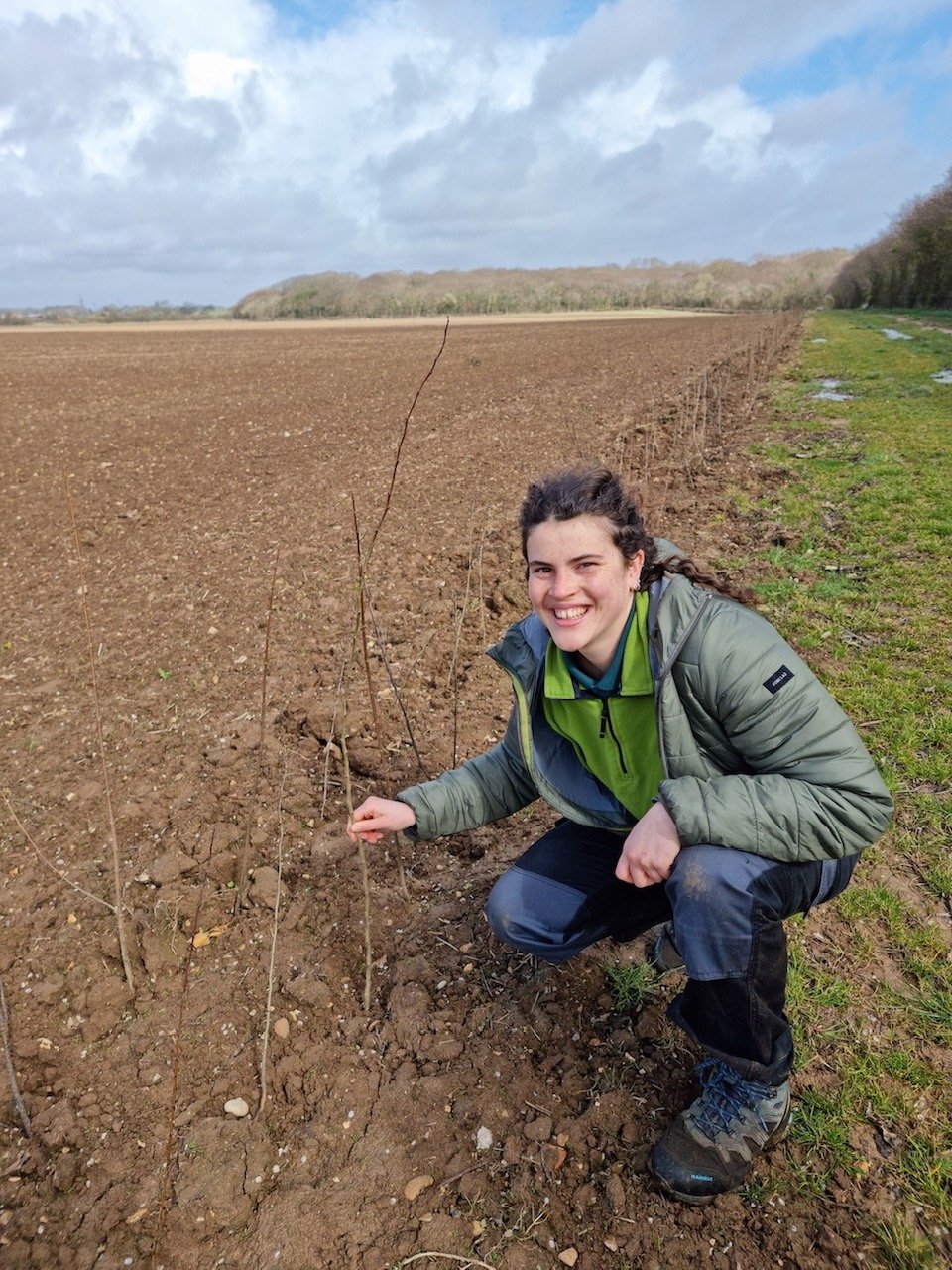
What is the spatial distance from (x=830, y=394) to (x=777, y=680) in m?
14.7

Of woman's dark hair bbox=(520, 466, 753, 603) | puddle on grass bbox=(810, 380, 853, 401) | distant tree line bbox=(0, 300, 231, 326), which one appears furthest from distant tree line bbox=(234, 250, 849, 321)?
woman's dark hair bbox=(520, 466, 753, 603)

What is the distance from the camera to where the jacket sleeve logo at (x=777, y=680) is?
1.89 m

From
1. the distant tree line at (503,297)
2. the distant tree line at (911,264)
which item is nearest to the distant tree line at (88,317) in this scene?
the distant tree line at (503,297)

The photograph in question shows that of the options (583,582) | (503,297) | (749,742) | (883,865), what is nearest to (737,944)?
(749,742)

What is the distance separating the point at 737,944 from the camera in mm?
1828

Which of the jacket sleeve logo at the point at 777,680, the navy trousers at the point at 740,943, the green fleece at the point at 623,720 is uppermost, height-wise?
the jacket sleeve logo at the point at 777,680

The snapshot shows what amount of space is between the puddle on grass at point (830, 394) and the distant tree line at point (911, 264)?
35.5 metres

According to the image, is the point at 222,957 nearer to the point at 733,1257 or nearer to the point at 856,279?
the point at 733,1257

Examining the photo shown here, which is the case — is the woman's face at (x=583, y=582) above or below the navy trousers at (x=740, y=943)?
above

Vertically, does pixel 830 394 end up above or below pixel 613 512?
below

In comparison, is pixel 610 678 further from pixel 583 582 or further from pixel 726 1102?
pixel 726 1102

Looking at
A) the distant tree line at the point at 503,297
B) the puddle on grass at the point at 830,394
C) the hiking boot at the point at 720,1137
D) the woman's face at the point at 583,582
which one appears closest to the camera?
the hiking boot at the point at 720,1137

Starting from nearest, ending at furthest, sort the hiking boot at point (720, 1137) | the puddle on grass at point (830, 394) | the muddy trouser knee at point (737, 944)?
the muddy trouser knee at point (737, 944), the hiking boot at point (720, 1137), the puddle on grass at point (830, 394)

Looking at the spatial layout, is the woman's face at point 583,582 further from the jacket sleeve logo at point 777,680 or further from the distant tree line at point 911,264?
the distant tree line at point 911,264
